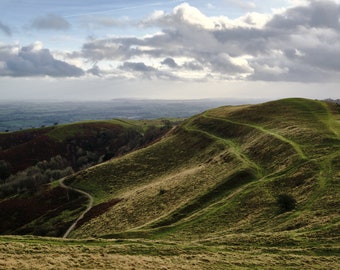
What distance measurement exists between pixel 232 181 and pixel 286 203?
1609 centimetres

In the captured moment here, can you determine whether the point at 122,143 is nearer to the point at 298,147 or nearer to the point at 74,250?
the point at 298,147

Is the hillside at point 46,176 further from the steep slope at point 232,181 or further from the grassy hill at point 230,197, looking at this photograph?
the steep slope at point 232,181

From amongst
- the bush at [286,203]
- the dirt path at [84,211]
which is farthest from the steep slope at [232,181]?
the dirt path at [84,211]

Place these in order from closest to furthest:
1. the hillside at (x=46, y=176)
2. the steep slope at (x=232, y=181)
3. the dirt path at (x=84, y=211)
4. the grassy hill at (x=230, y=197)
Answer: the grassy hill at (x=230, y=197) → the steep slope at (x=232, y=181) → the dirt path at (x=84, y=211) → the hillside at (x=46, y=176)

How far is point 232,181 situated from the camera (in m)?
56.8

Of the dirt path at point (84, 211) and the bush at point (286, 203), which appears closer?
the bush at point (286, 203)

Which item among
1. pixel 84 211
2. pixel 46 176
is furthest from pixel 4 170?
pixel 84 211

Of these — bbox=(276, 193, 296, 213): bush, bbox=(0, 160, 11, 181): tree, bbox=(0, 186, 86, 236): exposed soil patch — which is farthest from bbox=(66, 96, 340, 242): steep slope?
bbox=(0, 160, 11, 181): tree

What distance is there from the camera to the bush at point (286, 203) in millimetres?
40688

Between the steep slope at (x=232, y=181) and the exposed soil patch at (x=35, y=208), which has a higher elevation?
the steep slope at (x=232, y=181)

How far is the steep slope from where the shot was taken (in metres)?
39.9

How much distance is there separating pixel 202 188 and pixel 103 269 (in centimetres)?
3362

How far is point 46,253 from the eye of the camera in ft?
96.5

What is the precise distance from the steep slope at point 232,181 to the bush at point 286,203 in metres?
0.14
